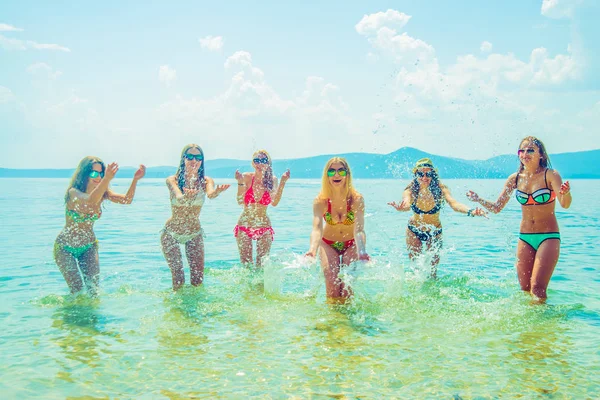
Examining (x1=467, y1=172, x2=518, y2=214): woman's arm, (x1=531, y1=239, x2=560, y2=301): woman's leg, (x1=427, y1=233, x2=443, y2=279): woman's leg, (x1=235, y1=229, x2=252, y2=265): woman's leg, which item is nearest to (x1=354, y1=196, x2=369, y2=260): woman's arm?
(x1=467, y1=172, x2=518, y2=214): woman's arm

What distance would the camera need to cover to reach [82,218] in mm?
7297

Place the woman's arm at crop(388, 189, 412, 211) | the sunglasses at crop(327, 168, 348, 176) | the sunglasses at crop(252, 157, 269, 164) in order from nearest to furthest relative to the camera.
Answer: the sunglasses at crop(327, 168, 348, 176), the woman's arm at crop(388, 189, 412, 211), the sunglasses at crop(252, 157, 269, 164)

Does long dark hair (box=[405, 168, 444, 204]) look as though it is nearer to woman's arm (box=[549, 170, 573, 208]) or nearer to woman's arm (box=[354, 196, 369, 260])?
woman's arm (box=[354, 196, 369, 260])

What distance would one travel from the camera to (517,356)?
5578mm

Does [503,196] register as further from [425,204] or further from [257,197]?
[257,197]

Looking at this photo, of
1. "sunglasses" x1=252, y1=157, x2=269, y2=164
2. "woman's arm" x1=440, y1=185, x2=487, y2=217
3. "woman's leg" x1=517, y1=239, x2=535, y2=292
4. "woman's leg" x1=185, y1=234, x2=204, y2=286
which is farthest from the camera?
"sunglasses" x1=252, y1=157, x2=269, y2=164

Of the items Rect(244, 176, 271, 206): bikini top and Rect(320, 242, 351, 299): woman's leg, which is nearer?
Rect(320, 242, 351, 299): woman's leg

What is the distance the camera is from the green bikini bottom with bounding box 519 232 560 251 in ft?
23.9

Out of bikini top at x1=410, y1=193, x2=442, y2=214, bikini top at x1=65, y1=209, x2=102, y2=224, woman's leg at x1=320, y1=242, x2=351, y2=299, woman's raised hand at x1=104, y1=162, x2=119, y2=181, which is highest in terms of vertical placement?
woman's raised hand at x1=104, y1=162, x2=119, y2=181

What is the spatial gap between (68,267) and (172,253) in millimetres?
1544

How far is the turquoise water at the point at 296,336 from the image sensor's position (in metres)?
4.87

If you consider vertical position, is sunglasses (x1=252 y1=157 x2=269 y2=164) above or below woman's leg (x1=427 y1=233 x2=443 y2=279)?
above

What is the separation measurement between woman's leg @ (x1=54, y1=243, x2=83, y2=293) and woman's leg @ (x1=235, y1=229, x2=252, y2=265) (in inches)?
125

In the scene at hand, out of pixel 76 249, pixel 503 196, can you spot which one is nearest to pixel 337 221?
pixel 503 196
